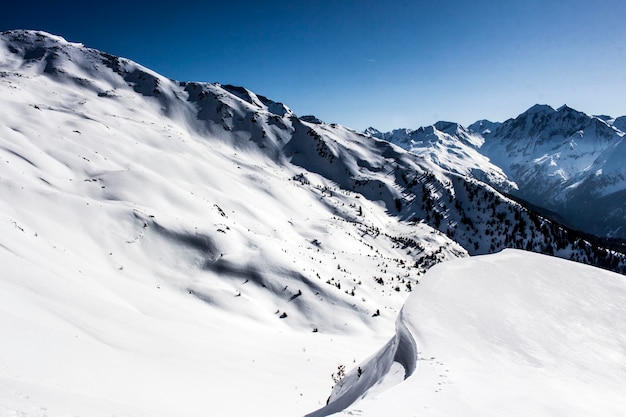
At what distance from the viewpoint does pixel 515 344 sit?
10.0 meters

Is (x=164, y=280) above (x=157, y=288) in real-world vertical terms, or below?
below

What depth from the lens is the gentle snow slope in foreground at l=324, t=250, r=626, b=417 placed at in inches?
292

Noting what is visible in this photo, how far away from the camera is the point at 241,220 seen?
70.3 meters

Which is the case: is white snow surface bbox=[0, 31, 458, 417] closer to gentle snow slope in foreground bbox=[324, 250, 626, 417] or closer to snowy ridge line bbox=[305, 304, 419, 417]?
snowy ridge line bbox=[305, 304, 419, 417]

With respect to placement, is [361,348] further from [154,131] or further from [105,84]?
[105,84]

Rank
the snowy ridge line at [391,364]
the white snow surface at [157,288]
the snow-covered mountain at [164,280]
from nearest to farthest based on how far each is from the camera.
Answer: the snowy ridge line at [391,364]
the white snow surface at [157,288]
the snow-covered mountain at [164,280]

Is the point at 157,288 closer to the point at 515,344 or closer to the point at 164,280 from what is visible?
the point at 164,280

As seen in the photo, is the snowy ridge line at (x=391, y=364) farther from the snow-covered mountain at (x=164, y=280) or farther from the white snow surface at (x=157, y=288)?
the white snow surface at (x=157, y=288)

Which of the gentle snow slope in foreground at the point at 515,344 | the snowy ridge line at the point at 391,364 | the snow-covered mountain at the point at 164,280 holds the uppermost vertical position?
the gentle snow slope in foreground at the point at 515,344

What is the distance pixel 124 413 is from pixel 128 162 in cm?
7471

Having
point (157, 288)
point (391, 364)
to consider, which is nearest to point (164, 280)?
point (157, 288)

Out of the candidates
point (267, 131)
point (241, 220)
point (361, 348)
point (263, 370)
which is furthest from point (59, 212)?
point (267, 131)

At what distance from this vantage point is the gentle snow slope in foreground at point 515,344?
743cm

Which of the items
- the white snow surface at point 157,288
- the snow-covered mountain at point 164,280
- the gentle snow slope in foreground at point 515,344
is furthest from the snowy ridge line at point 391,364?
the white snow surface at point 157,288
